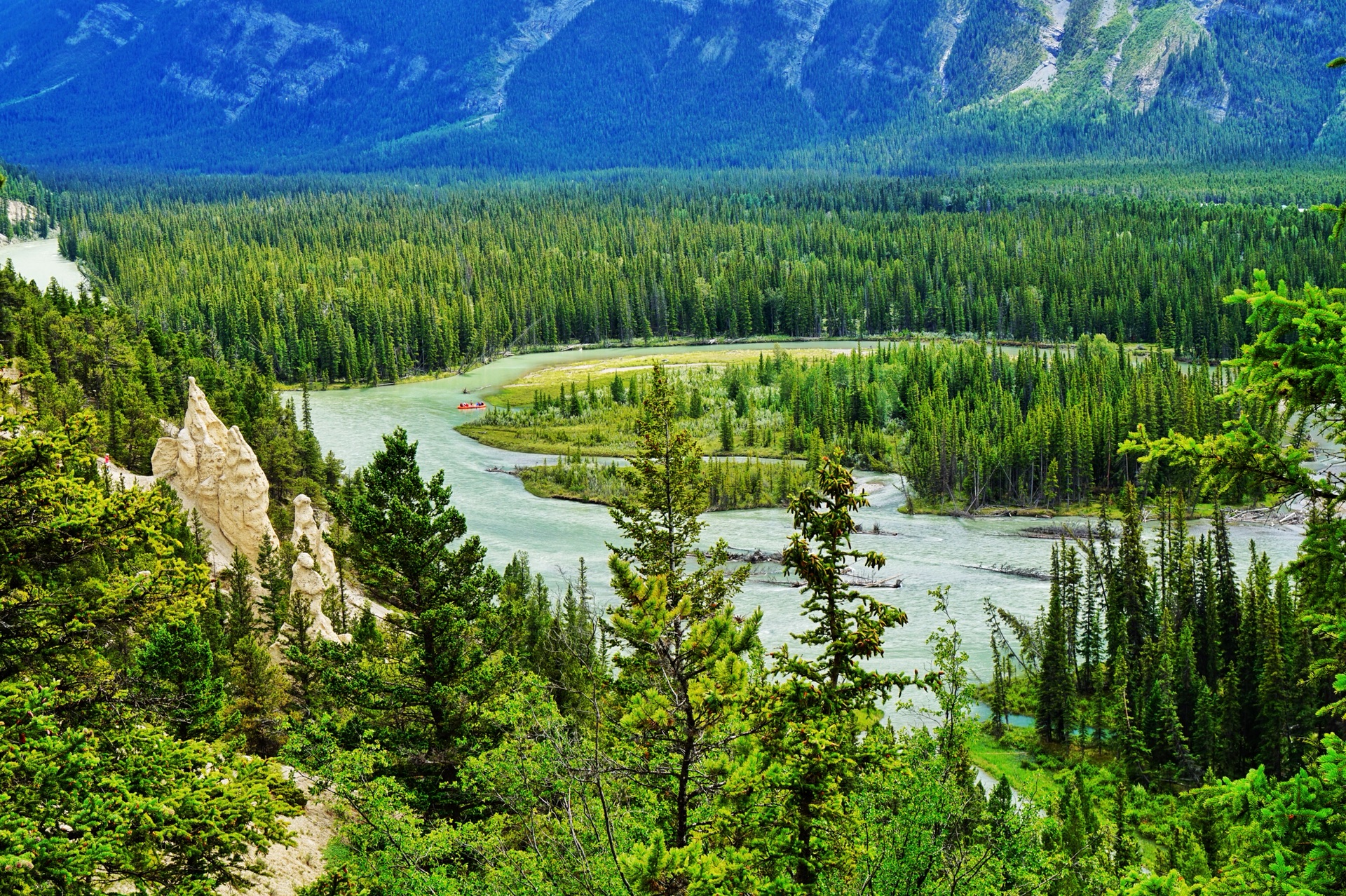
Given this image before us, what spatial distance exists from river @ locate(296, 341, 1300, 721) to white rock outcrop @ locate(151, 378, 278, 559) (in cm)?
1699

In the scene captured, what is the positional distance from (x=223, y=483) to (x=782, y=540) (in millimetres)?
38940

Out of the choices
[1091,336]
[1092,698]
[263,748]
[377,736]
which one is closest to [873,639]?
[377,736]

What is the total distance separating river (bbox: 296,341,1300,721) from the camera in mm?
67562

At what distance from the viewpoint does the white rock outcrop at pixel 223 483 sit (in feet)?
193

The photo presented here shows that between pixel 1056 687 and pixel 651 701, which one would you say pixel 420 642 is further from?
pixel 1056 687

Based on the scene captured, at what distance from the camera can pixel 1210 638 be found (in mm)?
58062

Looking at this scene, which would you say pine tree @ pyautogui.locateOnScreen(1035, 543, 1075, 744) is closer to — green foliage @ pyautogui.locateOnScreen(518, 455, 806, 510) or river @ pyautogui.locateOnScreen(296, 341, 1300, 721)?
river @ pyautogui.locateOnScreen(296, 341, 1300, 721)

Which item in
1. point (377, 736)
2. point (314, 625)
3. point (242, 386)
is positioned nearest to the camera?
point (377, 736)

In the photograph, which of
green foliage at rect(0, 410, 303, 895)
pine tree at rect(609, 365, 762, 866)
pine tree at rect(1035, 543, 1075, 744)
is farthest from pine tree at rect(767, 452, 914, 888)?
pine tree at rect(1035, 543, 1075, 744)

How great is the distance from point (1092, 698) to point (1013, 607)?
966cm

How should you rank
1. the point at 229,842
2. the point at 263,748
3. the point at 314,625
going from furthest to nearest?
the point at 314,625
the point at 263,748
the point at 229,842

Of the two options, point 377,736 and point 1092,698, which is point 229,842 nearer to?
point 377,736

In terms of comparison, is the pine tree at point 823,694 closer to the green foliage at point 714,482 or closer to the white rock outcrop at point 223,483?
the white rock outcrop at point 223,483

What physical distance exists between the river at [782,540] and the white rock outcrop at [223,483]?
17.0 metres
